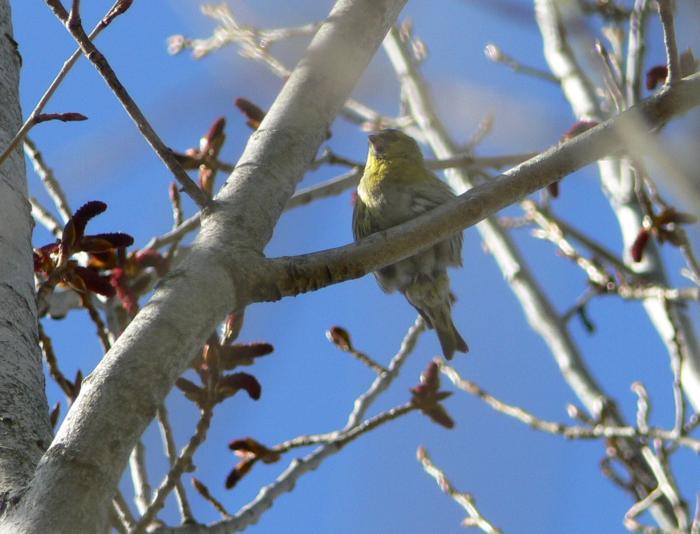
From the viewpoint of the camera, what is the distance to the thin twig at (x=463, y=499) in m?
3.63

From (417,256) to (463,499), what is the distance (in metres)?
0.97

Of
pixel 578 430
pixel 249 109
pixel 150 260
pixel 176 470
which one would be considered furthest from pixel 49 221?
pixel 578 430

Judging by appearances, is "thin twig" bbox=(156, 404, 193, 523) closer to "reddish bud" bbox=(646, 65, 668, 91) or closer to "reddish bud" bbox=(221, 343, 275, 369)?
"reddish bud" bbox=(221, 343, 275, 369)

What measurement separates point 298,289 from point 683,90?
89 cm

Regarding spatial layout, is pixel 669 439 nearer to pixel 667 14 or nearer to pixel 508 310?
pixel 508 310

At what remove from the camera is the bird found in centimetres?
386

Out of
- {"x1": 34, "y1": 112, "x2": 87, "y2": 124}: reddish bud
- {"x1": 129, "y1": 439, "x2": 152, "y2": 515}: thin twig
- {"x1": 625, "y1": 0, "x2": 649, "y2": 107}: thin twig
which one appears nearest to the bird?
{"x1": 625, "y1": 0, "x2": 649, "y2": 107}: thin twig

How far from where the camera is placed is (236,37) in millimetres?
4578

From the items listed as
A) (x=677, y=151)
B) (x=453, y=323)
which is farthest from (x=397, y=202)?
(x=677, y=151)

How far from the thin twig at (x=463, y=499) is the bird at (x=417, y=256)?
488 mm

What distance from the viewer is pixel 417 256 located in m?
3.82

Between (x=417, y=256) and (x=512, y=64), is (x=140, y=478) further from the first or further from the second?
(x=512, y=64)

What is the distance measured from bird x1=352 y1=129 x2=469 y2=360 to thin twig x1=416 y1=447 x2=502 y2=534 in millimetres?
488

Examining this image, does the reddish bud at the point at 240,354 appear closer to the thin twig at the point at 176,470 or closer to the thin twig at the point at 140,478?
the thin twig at the point at 176,470
